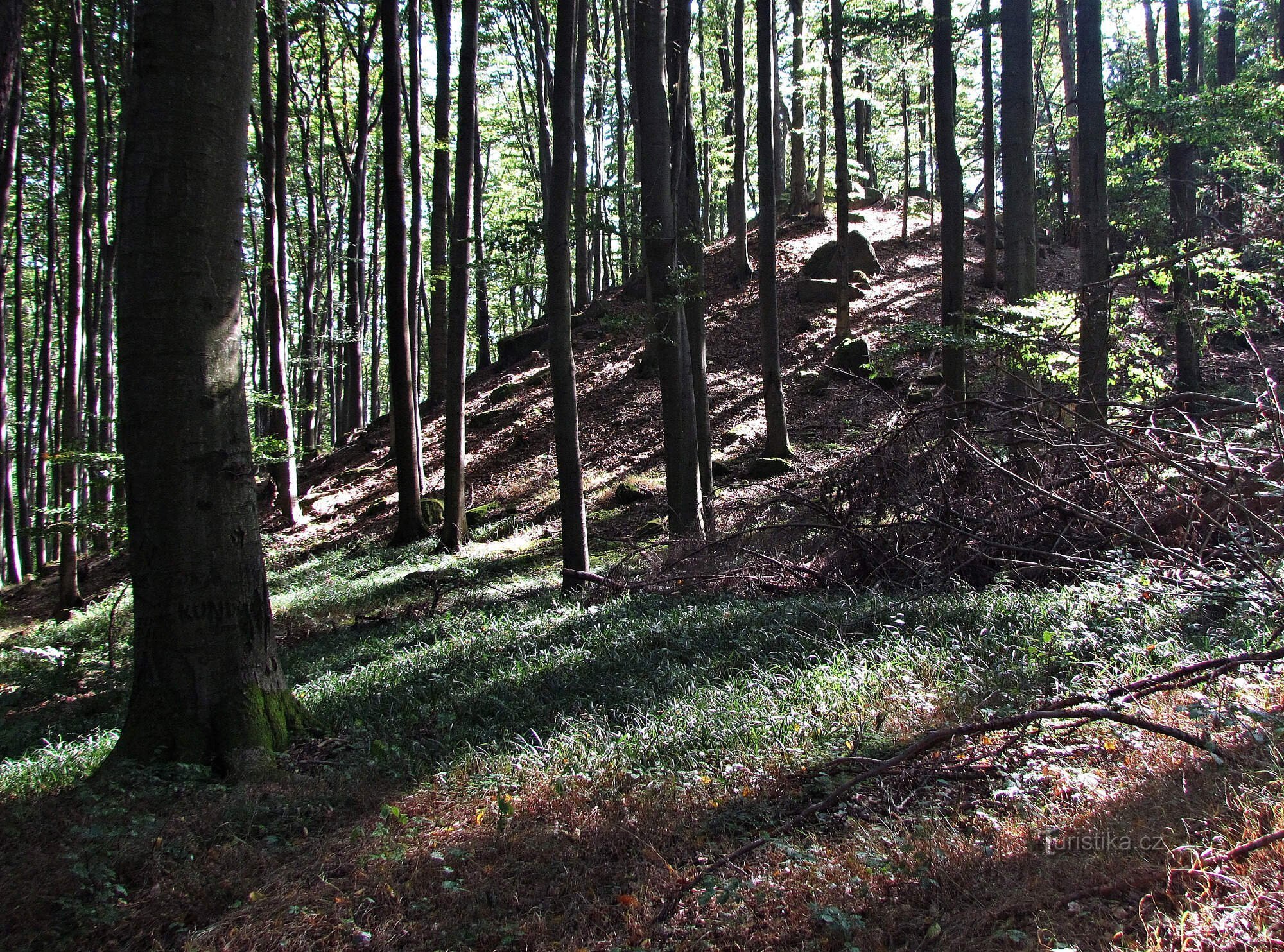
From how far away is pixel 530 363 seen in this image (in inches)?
979

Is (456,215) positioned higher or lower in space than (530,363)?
higher

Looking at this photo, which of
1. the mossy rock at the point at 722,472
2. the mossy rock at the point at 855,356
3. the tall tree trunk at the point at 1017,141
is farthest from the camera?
the mossy rock at the point at 855,356

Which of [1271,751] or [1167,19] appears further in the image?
[1167,19]

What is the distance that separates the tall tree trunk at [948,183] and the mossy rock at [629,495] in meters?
6.24

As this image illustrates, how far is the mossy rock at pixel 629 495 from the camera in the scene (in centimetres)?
1477

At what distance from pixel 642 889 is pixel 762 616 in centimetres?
332

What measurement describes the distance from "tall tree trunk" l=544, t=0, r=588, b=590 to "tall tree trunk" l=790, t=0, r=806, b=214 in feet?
38.5

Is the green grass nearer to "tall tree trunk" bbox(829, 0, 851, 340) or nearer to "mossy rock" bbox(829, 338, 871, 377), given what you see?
"mossy rock" bbox(829, 338, 871, 377)

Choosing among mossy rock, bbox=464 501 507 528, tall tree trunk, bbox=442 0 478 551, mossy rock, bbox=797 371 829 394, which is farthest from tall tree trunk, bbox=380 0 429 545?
mossy rock, bbox=797 371 829 394

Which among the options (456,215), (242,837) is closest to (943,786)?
(242,837)

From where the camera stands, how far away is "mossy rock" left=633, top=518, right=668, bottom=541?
477 inches

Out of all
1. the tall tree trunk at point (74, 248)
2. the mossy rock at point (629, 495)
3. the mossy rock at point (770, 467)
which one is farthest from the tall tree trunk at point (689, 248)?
the tall tree trunk at point (74, 248)

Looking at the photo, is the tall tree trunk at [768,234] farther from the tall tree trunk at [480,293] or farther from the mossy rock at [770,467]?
the tall tree trunk at [480,293]

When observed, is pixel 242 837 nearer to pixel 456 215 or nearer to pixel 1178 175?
pixel 456 215
